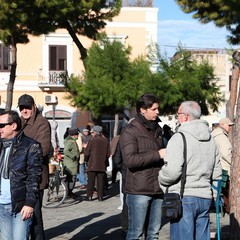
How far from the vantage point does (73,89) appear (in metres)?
30.8

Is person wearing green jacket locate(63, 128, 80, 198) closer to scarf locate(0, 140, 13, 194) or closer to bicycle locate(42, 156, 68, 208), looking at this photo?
bicycle locate(42, 156, 68, 208)

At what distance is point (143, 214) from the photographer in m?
7.12

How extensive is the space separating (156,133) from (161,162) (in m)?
0.41

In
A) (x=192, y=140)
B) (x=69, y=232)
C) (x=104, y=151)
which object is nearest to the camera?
(x=192, y=140)

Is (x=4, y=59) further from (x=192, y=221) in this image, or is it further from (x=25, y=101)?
(x=192, y=221)

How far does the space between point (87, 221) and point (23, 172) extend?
5951 mm

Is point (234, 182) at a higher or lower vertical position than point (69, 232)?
higher

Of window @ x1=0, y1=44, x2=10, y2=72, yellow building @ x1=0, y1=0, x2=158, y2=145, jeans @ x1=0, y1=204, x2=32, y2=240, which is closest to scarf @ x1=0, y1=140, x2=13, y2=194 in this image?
jeans @ x1=0, y1=204, x2=32, y2=240

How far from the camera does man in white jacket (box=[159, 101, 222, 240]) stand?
6242mm

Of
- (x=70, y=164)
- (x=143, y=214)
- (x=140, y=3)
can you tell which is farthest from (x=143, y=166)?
(x=140, y=3)

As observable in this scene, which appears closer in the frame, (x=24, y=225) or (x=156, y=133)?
(x=24, y=225)

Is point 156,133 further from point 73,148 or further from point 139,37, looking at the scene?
point 139,37

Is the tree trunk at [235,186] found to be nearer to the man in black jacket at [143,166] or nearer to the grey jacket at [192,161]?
the man in black jacket at [143,166]

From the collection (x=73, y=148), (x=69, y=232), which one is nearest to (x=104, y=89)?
(x=73, y=148)
